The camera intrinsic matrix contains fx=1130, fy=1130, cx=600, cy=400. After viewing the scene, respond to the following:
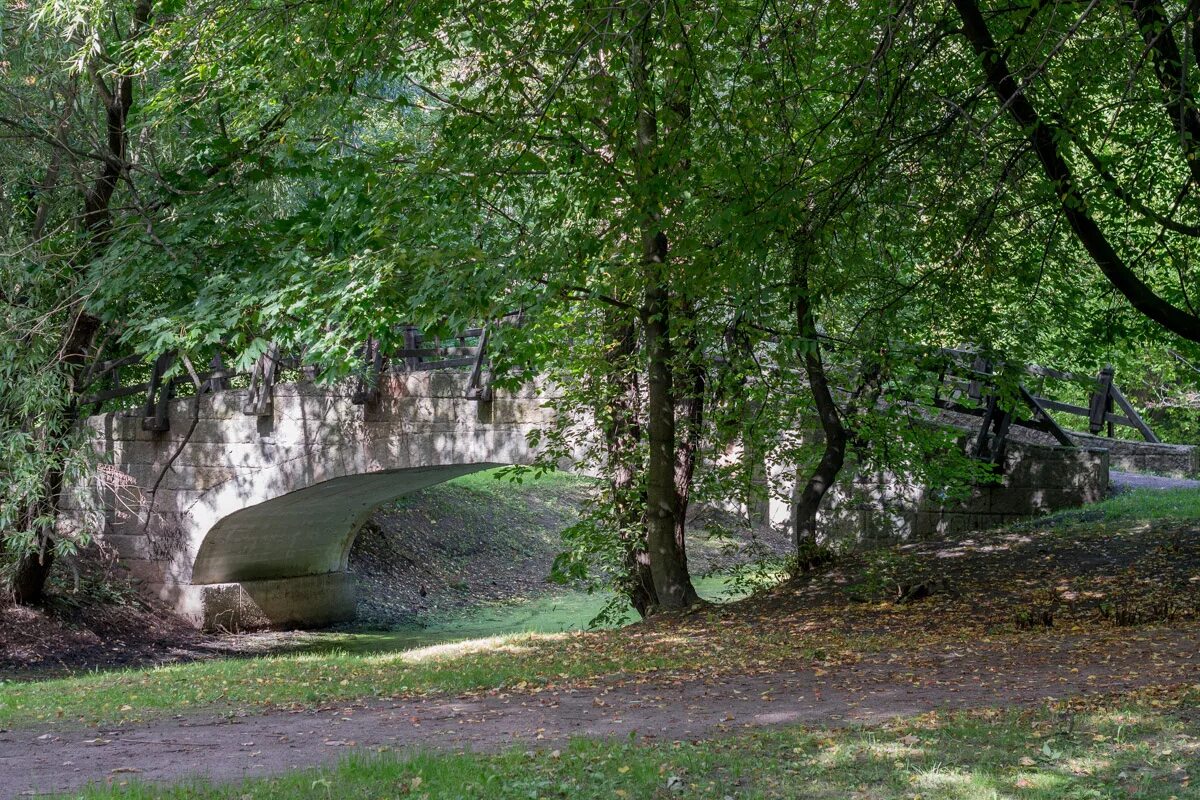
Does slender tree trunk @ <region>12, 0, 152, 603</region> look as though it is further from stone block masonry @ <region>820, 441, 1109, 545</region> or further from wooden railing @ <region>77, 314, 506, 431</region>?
stone block masonry @ <region>820, 441, 1109, 545</region>

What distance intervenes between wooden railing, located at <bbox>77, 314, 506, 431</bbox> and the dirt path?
6.55m

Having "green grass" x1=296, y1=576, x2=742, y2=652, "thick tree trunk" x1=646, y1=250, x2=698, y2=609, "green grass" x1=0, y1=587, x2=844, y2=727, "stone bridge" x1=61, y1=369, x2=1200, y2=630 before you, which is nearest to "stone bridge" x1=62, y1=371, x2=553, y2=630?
"stone bridge" x1=61, y1=369, x2=1200, y2=630

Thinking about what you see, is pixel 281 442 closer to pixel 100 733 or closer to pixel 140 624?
pixel 140 624

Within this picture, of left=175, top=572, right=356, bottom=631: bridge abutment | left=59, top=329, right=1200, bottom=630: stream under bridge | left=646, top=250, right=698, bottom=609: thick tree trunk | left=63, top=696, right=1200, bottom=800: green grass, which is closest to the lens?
left=63, top=696, right=1200, bottom=800: green grass

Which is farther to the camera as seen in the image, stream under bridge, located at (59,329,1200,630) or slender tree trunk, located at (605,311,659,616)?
stream under bridge, located at (59,329,1200,630)

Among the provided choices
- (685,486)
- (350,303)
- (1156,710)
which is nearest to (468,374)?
(685,486)

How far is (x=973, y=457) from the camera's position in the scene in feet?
40.1

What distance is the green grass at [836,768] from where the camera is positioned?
4047 mm

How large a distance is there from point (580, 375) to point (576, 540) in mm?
1707

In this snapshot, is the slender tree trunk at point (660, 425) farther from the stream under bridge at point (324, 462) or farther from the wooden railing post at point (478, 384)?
the wooden railing post at point (478, 384)

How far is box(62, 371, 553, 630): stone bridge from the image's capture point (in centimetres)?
1441

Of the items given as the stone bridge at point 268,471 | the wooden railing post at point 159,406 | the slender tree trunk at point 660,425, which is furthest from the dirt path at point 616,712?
the wooden railing post at point 159,406

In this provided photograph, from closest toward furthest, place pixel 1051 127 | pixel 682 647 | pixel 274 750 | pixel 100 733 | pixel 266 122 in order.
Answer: pixel 274 750 < pixel 100 733 < pixel 1051 127 < pixel 682 647 < pixel 266 122

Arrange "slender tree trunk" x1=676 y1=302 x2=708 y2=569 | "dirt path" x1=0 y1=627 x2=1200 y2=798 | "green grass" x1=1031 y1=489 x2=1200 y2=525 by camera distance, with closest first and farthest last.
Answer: "dirt path" x1=0 y1=627 x2=1200 y2=798, "slender tree trunk" x1=676 y1=302 x2=708 y2=569, "green grass" x1=1031 y1=489 x2=1200 y2=525
